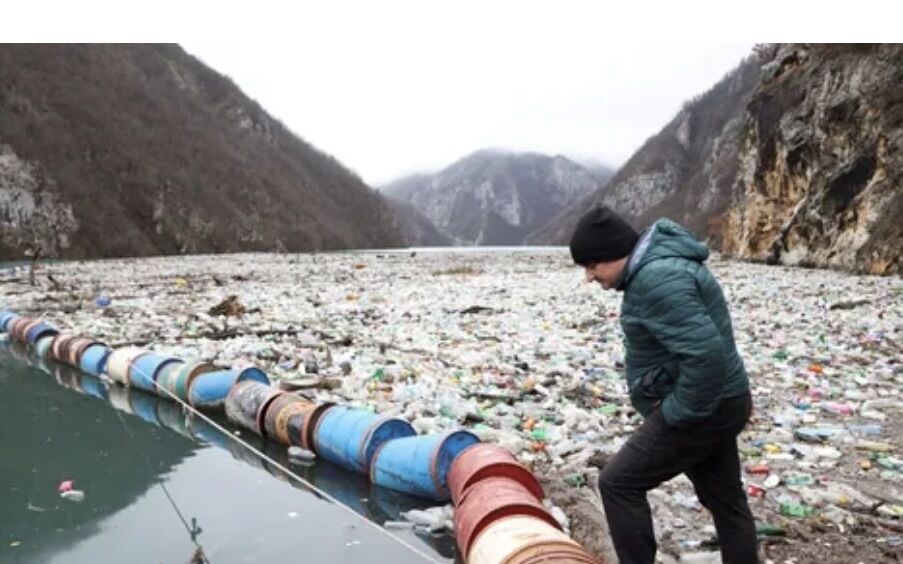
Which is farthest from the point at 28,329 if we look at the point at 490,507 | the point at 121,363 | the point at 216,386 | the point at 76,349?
the point at 490,507

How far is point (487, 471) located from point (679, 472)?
127 centimetres

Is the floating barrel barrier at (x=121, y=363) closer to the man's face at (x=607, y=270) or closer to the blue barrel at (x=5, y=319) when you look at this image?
the blue barrel at (x=5, y=319)

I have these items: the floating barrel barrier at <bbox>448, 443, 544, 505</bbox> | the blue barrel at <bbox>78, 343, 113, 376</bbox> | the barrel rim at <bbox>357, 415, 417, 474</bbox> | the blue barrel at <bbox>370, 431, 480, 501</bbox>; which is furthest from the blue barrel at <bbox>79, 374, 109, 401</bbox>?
the floating barrel barrier at <bbox>448, 443, 544, 505</bbox>

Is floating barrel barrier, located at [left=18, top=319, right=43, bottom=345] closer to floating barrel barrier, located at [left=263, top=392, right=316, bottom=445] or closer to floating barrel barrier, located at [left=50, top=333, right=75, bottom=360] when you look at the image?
floating barrel barrier, located at [left=50, top=333, right=75, bottom=360]

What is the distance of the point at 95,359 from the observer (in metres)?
8.57

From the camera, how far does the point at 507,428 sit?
18.9ft

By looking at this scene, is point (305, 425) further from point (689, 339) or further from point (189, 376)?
point (689, 339)

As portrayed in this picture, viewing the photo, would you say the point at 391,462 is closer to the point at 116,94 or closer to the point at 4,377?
the point at 4,377

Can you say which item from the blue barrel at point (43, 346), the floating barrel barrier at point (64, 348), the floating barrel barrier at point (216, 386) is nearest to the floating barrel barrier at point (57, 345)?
the floating barrel barrier at point (64, 348)

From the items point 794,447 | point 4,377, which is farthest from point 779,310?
point 4,377

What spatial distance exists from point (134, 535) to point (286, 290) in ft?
Result: 52.4

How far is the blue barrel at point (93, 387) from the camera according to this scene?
773 cm

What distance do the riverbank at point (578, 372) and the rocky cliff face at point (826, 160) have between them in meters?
7.34

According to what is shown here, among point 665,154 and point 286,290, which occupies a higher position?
point 665,154
